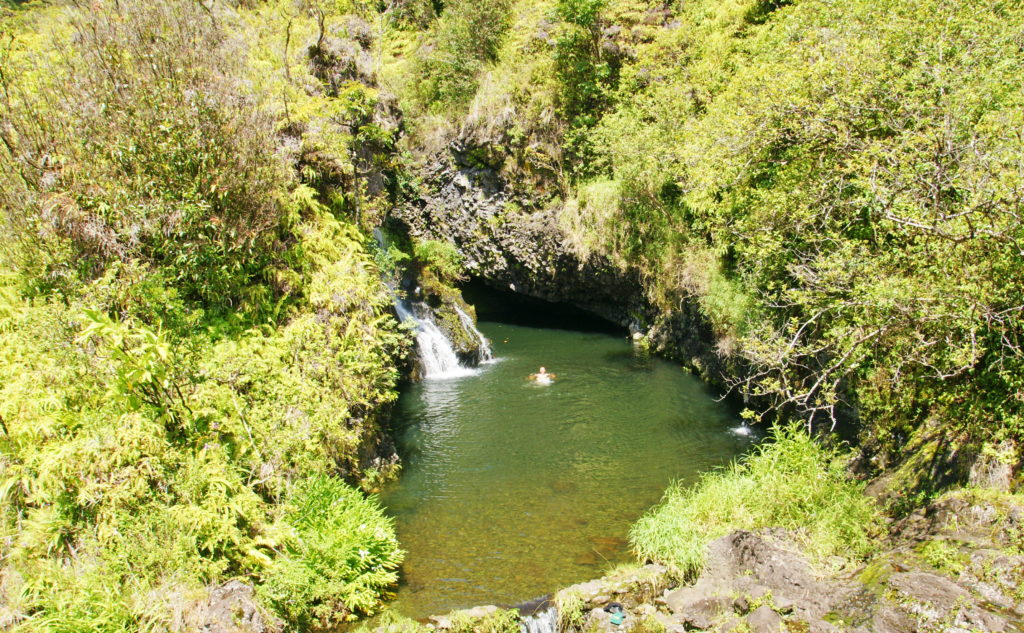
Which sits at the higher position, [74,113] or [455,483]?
[74,113]

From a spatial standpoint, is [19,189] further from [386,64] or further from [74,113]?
[386,64]

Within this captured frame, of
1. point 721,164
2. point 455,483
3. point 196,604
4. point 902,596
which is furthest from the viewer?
point 721,164

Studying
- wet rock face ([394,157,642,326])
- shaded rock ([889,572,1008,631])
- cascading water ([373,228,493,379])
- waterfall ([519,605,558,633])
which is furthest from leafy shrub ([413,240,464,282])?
shaded rock ([889,572,1008,631])

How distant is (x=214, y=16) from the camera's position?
1266 cm

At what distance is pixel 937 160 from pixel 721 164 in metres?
5.81

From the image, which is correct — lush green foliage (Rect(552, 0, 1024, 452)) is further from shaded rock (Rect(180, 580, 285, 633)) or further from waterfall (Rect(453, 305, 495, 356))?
shaded rock (Rect(180, 580, 285, 633))

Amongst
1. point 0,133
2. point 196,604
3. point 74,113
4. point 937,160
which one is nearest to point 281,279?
point 74,113

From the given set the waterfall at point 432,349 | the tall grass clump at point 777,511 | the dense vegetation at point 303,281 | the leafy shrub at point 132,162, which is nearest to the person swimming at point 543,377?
the waterfall at point 432,349

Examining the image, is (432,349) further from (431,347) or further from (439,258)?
(439,258)

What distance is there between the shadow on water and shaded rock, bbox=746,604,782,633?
248cm

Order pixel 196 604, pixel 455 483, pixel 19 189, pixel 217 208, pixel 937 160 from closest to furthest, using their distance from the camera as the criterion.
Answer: pixel 196 604 → pixel 937 160 → pixel 19 189 → pixel 217 208 → pixel 455 483

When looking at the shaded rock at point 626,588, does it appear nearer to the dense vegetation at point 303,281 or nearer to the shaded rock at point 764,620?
the dense vegetation at point 303,281

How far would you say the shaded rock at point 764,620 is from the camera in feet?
20.0

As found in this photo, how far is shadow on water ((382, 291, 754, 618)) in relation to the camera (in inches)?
332
